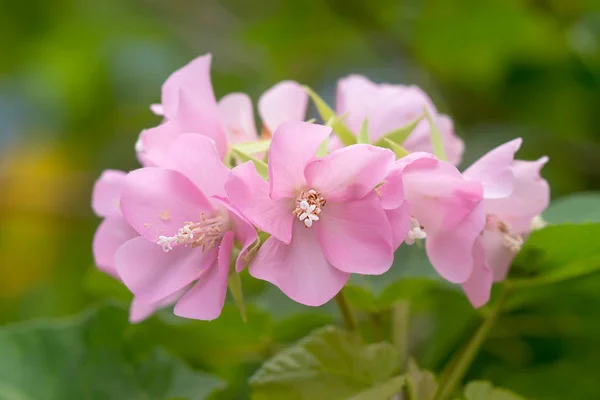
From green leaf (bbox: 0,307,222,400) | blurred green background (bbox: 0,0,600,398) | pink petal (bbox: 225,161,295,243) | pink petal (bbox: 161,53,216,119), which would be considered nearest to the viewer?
pink petal (bbox: 225,161,295,243)

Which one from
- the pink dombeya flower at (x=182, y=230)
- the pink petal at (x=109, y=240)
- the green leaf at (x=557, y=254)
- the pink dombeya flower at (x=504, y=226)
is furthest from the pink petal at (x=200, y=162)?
the green leaf at (x=557, y=254)

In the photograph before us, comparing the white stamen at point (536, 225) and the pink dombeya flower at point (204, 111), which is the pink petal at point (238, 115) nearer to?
the pink dombeya flower at point (204, 111)

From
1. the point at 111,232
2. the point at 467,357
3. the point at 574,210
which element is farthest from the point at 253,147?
the point at 574,210

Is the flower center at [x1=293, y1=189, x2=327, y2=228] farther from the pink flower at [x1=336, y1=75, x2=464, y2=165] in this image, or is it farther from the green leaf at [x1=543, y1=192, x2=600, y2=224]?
the green leaf at [x1=543, y1=192, x2=600, y2=224]

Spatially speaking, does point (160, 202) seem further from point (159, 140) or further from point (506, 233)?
point (506, 233)

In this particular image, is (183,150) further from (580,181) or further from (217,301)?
(580,181)

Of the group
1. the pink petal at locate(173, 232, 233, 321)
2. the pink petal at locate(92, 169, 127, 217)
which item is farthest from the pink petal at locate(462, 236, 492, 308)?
the pink petal at locate(92, 169, 127, 217)
